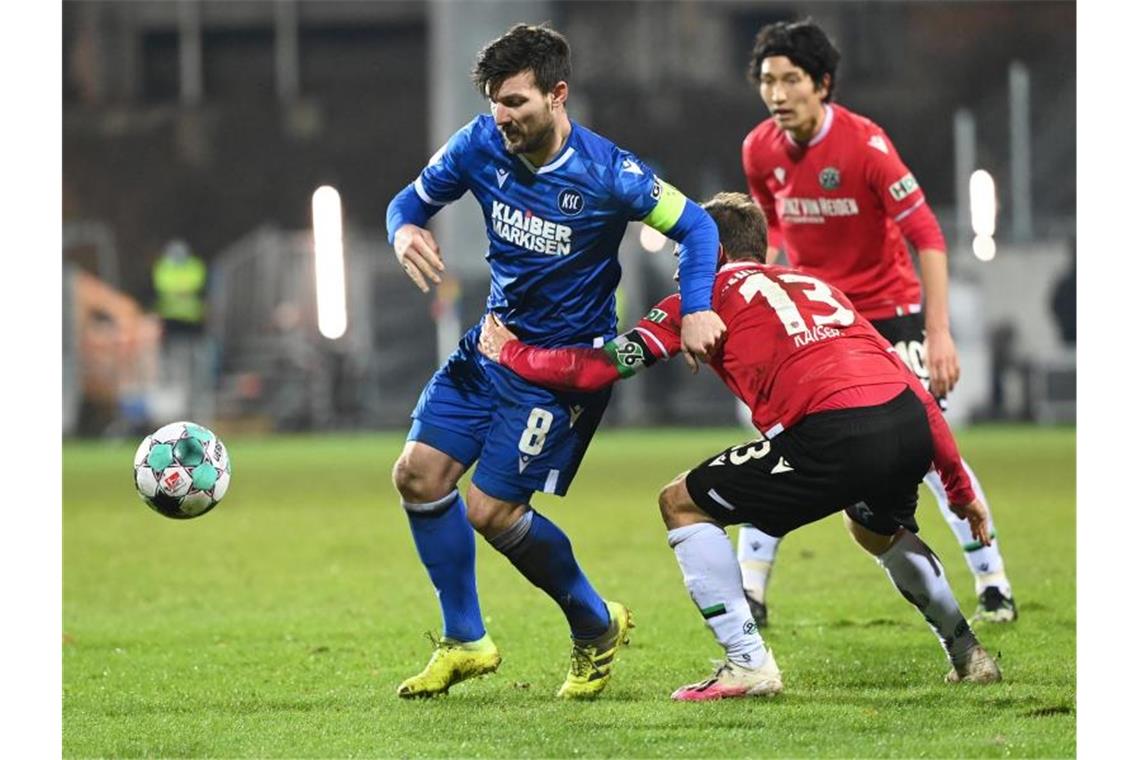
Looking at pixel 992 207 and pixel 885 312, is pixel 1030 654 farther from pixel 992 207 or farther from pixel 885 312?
pixel 992 207

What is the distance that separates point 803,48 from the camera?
243 inches

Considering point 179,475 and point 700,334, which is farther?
point 179,475

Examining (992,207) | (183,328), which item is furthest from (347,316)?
(992,207)

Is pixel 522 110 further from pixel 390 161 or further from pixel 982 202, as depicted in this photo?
pixel 390 161

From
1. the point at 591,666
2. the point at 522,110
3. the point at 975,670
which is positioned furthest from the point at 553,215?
the point at 975,670

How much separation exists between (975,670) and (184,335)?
19721mm

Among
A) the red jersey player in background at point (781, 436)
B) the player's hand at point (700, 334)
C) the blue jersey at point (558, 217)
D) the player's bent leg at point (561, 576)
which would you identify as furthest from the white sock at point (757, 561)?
the player's hand at point (700, 334)

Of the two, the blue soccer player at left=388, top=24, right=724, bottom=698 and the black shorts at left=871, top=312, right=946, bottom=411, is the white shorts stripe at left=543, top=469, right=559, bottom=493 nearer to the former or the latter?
the blue soccer player at left=388, top=24, right=724, bottom=698

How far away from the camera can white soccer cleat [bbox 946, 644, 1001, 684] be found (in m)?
4.91

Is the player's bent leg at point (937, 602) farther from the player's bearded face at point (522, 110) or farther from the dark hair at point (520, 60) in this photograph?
the dark hair at point (520, 60)

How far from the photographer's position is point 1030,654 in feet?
17.8

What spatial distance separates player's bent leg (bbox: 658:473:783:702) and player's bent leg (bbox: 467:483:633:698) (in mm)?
334

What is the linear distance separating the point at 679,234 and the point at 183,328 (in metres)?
19.6

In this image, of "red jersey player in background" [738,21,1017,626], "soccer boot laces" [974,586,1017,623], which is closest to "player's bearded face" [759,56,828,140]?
"red jersey player in background" [738,21,1017,626]
